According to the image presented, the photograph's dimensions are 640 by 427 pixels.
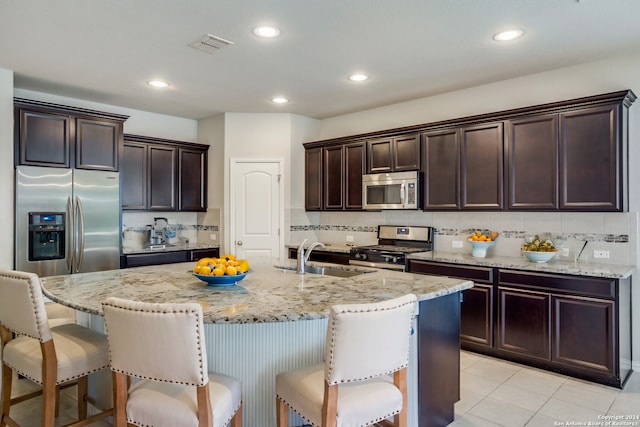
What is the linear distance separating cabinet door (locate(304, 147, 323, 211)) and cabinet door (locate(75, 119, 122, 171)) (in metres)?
2.37

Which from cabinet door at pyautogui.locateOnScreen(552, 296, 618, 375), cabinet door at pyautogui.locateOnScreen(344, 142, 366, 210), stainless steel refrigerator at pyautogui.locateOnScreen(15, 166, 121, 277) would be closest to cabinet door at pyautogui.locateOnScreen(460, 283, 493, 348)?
cabinet door at pyautogui.locateOnScreen(552, 296, 618, 375)

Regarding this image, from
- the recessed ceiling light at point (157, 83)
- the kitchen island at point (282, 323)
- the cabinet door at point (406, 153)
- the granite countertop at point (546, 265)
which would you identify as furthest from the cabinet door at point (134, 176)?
the granite countertop at point (546, 265)

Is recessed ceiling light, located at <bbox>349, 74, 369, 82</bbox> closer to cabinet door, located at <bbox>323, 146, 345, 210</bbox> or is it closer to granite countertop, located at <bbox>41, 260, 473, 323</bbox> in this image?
cabinet door, located at <bbox>323, 146, 345, 210</bbox>

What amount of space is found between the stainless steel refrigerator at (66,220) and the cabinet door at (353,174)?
2701 millimetres

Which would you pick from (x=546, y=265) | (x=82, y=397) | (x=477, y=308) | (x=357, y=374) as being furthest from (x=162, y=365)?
(x=546, y=265)

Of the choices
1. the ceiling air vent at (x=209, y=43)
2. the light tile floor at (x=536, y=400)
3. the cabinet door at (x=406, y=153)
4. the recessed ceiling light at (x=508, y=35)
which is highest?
the ceiling air vent at (x=209, y=43)

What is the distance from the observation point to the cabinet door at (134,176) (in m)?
5.18

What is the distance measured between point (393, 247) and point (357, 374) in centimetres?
342

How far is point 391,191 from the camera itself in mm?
4867

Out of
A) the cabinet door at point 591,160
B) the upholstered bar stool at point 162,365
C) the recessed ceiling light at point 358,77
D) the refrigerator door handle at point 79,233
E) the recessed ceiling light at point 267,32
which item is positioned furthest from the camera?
the refrigerator door handle at point 79,233

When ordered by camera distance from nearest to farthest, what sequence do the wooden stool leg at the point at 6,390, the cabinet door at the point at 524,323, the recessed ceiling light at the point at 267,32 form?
1. the wooden stool leg at the point at 6,390
2. the recessed ceiling light at the point at 267,32
3. the cabinet door at the point at 524,323

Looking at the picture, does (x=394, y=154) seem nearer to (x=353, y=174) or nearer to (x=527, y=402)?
(x=353, y=174)

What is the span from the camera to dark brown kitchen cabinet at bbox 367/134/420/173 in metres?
4.69

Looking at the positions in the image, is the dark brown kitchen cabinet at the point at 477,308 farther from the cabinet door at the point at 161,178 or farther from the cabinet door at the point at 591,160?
the cabinet door at the point at 161,178
